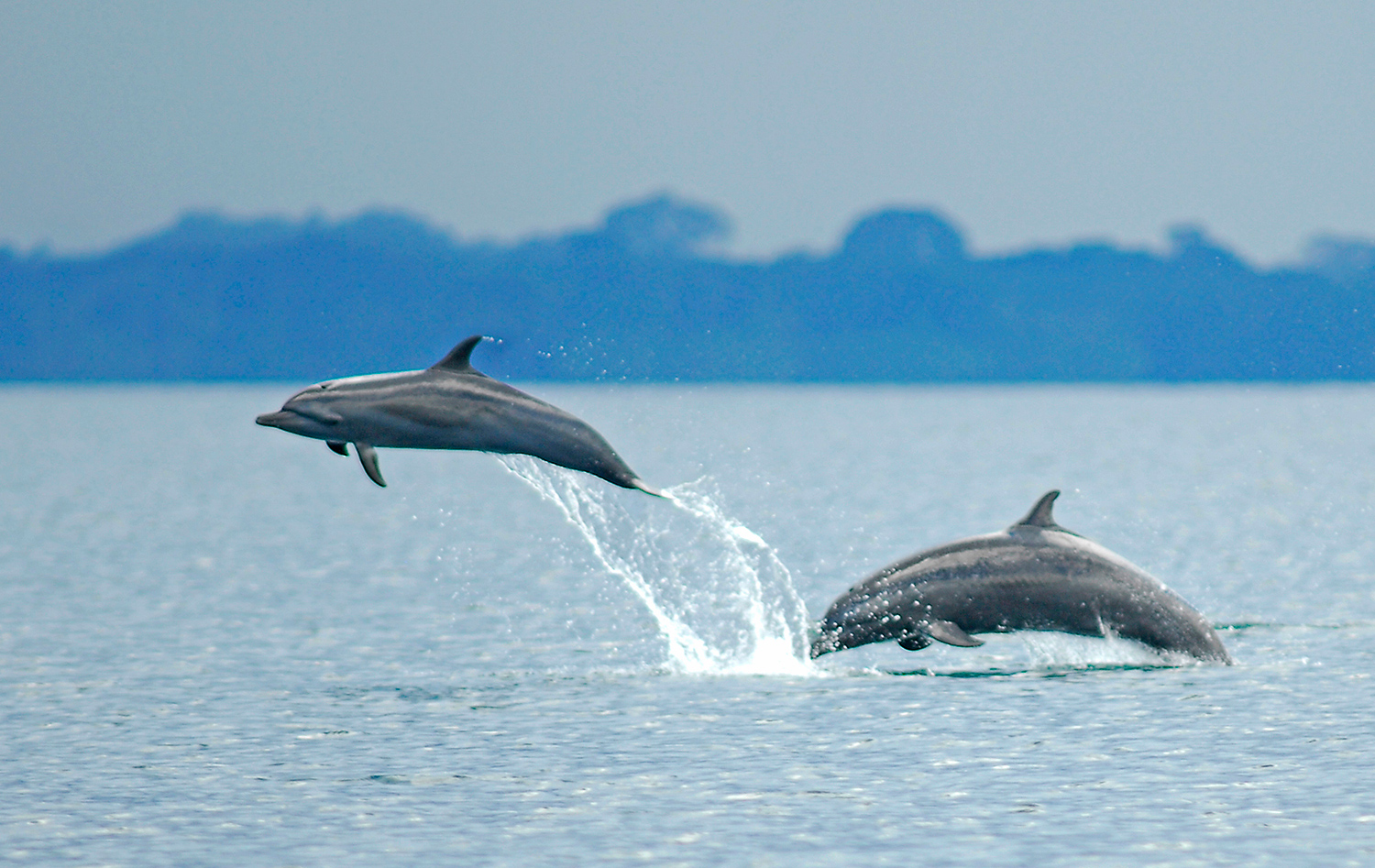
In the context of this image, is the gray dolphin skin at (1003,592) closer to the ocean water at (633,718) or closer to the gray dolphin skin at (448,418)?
the ocean water at (633,718)

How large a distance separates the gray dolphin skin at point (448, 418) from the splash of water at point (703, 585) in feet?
4.41

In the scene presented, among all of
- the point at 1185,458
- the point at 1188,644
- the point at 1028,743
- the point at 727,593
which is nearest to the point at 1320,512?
the point at 727,593

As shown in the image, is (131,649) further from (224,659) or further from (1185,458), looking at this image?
(1185,458)

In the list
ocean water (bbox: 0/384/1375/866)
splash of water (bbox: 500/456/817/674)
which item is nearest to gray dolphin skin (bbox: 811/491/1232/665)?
ocean water (bbox: 0/384/1375/866)

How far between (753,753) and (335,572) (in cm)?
2686

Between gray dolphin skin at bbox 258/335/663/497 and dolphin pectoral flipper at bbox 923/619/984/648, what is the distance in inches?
162

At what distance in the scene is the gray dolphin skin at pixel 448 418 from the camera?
19.4m

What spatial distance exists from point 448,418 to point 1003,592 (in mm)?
7024

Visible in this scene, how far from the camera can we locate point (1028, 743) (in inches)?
762

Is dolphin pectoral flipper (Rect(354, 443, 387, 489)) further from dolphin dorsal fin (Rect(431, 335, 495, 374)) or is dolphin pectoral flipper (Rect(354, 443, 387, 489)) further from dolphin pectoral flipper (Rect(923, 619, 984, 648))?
dolphin pectoral flipper (Rect(923, 619, 984, 648))

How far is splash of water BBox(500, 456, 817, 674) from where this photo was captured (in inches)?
979

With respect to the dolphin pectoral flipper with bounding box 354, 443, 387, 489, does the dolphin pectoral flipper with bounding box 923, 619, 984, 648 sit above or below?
below

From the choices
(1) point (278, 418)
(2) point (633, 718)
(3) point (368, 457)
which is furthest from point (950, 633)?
(1) point (278, 418)

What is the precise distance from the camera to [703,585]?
42.0 m
